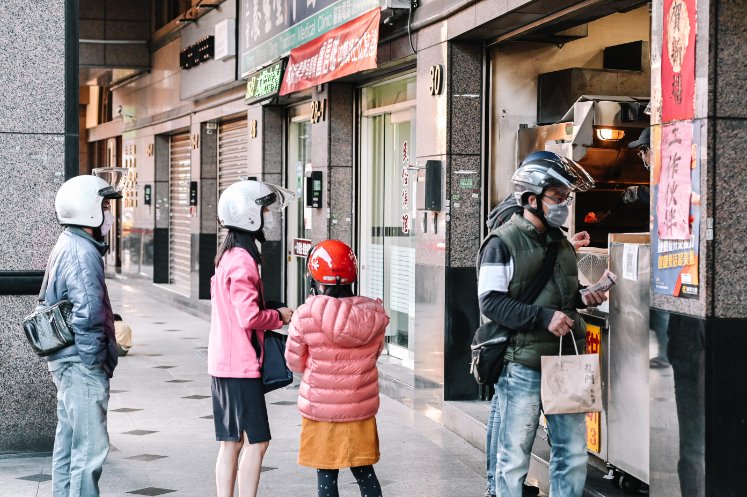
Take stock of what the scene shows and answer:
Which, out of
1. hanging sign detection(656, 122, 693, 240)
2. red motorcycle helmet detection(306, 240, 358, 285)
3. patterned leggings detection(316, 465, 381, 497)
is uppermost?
hanging sign detection(656, 122, 693, 240)

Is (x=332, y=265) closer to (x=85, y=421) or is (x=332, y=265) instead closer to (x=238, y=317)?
(x=238, y=317)

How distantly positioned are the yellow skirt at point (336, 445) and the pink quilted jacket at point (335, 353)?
0.16 feet

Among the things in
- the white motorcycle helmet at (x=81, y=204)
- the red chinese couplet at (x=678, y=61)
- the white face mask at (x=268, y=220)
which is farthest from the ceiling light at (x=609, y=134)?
the white motorcycle helmet at (x=81, y=204)

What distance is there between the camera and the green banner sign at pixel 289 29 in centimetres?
1074

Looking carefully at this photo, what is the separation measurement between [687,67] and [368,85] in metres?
7.29

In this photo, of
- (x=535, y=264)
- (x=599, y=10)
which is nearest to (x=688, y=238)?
(x=535, y=264)

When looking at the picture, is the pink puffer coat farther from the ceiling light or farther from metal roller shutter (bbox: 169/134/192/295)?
metal roller shutter (bbox: 169/134/192/295)

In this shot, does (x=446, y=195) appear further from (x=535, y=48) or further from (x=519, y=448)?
(x=519, y=448)

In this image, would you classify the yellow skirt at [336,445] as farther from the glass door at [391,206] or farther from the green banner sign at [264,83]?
the green banner sign at [264,83]

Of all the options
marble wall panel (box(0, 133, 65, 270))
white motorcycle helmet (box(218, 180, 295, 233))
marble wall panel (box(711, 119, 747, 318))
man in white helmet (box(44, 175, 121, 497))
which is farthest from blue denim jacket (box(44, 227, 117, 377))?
marble wall panel (box(711, 119, 747, 318))

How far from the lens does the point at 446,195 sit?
920 centimetres

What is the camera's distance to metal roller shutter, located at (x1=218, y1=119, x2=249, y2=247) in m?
17.6

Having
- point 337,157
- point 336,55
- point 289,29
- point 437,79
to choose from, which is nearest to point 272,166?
point 337,157

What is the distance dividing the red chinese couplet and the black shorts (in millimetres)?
2503
